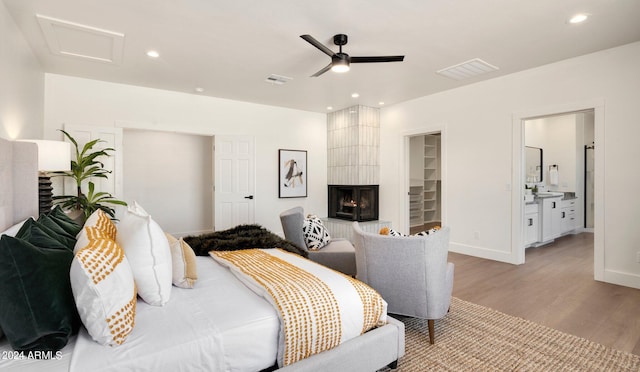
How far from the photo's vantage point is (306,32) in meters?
3.01

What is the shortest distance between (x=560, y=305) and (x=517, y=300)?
0.34 meters

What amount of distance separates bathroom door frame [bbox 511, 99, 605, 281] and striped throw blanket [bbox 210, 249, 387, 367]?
3274 millimetres

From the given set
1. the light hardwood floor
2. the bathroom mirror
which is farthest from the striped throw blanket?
the bathroom mirror

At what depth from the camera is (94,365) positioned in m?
1.11

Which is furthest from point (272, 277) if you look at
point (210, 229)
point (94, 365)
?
point (210, 229)

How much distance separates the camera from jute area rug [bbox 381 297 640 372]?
1.98 m

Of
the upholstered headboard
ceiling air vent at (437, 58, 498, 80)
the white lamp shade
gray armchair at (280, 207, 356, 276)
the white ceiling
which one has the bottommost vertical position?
gray armchair at (280, 207, 356, 276)

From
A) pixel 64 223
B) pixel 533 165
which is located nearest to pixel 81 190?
pixel 64 223

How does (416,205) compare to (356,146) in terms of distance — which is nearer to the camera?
(356,146)

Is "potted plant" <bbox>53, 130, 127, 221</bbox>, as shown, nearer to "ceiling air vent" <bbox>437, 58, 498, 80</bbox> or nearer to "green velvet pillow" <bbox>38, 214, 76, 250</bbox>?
"green velvet pillow" <bbox>38, 214, 76, 250</bbox>

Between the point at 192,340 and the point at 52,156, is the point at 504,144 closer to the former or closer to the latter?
the point at 192,340

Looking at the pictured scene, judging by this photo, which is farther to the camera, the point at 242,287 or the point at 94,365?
the point at 242,287

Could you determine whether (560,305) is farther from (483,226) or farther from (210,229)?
(210,229)

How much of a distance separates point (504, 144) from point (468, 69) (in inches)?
46.0
